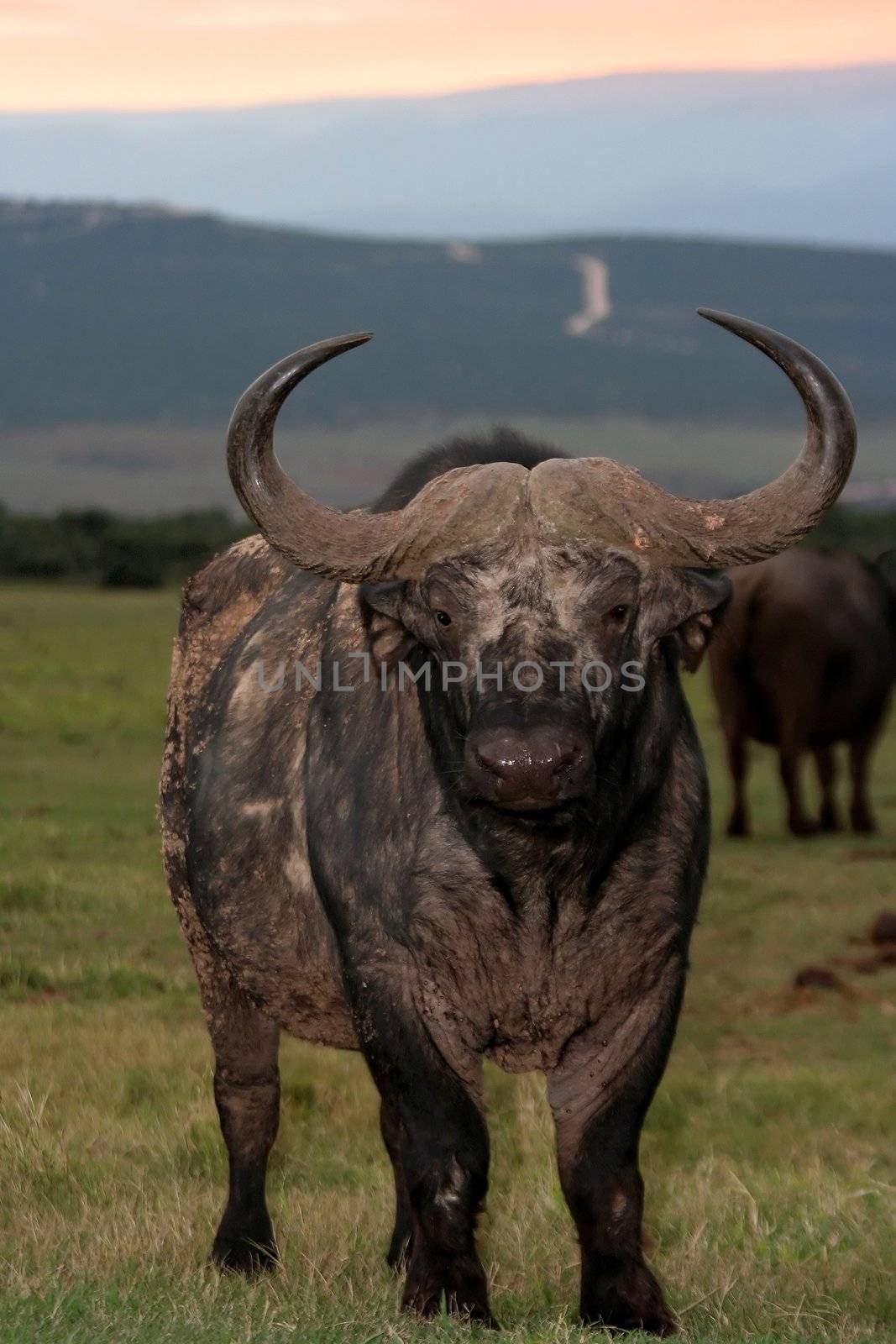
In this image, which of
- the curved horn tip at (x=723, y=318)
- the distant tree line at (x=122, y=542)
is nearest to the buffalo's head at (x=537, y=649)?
the curved horn tip at (x=723, y=318)

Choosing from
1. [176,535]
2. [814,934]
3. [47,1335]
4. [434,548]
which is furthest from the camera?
[176,535]

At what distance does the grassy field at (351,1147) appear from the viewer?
15.6ft

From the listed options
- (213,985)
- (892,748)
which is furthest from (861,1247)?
(892,748)

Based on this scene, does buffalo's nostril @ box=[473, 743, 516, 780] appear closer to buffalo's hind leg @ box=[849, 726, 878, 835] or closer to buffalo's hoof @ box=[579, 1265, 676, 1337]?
buffalo's hoof @ box=[579, 1265, 676, 1337]

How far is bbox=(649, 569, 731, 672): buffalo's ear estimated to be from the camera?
456cm

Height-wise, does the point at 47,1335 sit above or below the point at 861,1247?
above

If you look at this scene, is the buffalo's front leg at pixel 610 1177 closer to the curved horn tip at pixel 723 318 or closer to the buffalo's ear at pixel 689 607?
the buffalo's ear at pixel 689 607

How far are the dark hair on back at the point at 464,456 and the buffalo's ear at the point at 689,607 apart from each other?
1.71 ft

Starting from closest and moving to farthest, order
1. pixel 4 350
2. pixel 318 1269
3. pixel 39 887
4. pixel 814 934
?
pixel 318 1269 < pixel 39 887 < pixel 814 934 < pixel 4 350

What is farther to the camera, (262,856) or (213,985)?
(213,985)

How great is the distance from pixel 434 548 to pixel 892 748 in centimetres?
1869

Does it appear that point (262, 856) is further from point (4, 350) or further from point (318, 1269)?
point (4, 350)

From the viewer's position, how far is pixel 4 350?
424 ft

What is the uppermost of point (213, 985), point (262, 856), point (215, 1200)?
point (262, 856)
